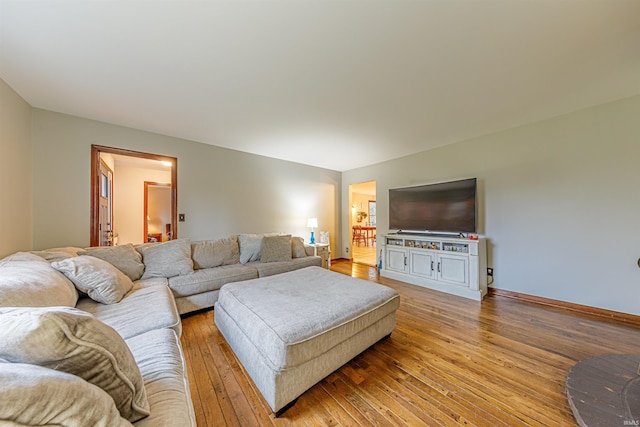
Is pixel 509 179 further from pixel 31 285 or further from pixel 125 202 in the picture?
pixel 125 202

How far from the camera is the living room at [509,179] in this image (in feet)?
7.52

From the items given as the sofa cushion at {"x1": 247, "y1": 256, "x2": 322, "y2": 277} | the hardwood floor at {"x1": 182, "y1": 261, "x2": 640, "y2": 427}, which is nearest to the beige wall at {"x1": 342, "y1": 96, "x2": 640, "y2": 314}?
the hardwood floor at {"x1": 182, "y1": 261, "x2": 640, "y2": 427}

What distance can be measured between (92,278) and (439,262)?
4088 millimetres

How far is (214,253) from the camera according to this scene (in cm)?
312

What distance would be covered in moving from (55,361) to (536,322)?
3632 millimetres

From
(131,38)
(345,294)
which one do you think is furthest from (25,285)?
(345,294)

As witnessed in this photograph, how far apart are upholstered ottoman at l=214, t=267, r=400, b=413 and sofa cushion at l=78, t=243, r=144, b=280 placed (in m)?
1.14

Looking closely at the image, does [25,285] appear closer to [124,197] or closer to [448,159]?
[124,197]

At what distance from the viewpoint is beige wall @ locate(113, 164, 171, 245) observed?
466cm

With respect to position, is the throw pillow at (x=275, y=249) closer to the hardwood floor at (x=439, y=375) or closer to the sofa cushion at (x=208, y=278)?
the sofa cushion at (x=208, y=278)

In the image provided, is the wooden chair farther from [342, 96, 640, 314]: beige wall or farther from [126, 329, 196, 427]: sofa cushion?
[126, 329, 196, 427]: sofa cushion

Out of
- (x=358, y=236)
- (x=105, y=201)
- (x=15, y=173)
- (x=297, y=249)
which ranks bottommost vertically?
(x=358, y=236)

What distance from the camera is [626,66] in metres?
1.89

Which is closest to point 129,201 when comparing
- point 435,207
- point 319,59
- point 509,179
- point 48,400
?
point 319,59
